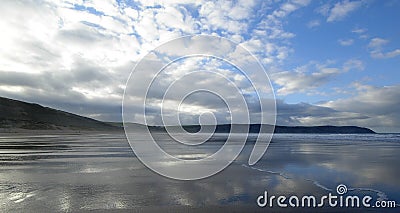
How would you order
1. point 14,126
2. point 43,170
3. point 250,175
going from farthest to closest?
1. point 14,126
2. point 43,170
3. point 250,175

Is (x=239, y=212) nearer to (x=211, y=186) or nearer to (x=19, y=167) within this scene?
(x=211, y=186)

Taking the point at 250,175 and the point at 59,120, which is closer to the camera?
the point at 250,175

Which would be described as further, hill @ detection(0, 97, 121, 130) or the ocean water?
hill @ detection(0, 97, 121, 130)

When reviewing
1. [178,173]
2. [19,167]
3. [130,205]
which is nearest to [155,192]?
[130,205]

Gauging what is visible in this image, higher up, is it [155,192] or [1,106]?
[1,106]

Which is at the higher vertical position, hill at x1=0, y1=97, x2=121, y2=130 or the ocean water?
hill at x1=0, y1=97, x2=121, y2=130

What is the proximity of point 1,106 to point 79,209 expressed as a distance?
599 ft

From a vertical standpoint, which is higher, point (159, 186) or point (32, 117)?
point (32, 117)

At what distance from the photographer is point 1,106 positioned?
161875mm

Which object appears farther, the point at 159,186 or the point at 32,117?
the point at 32,117

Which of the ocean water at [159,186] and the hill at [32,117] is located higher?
the hill at [32,117]

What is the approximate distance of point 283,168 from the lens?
17.3 m

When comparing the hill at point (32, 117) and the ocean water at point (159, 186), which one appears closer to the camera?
the ocean water at point (159, 186)

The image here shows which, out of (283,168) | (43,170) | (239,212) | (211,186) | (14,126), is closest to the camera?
(239,212)
